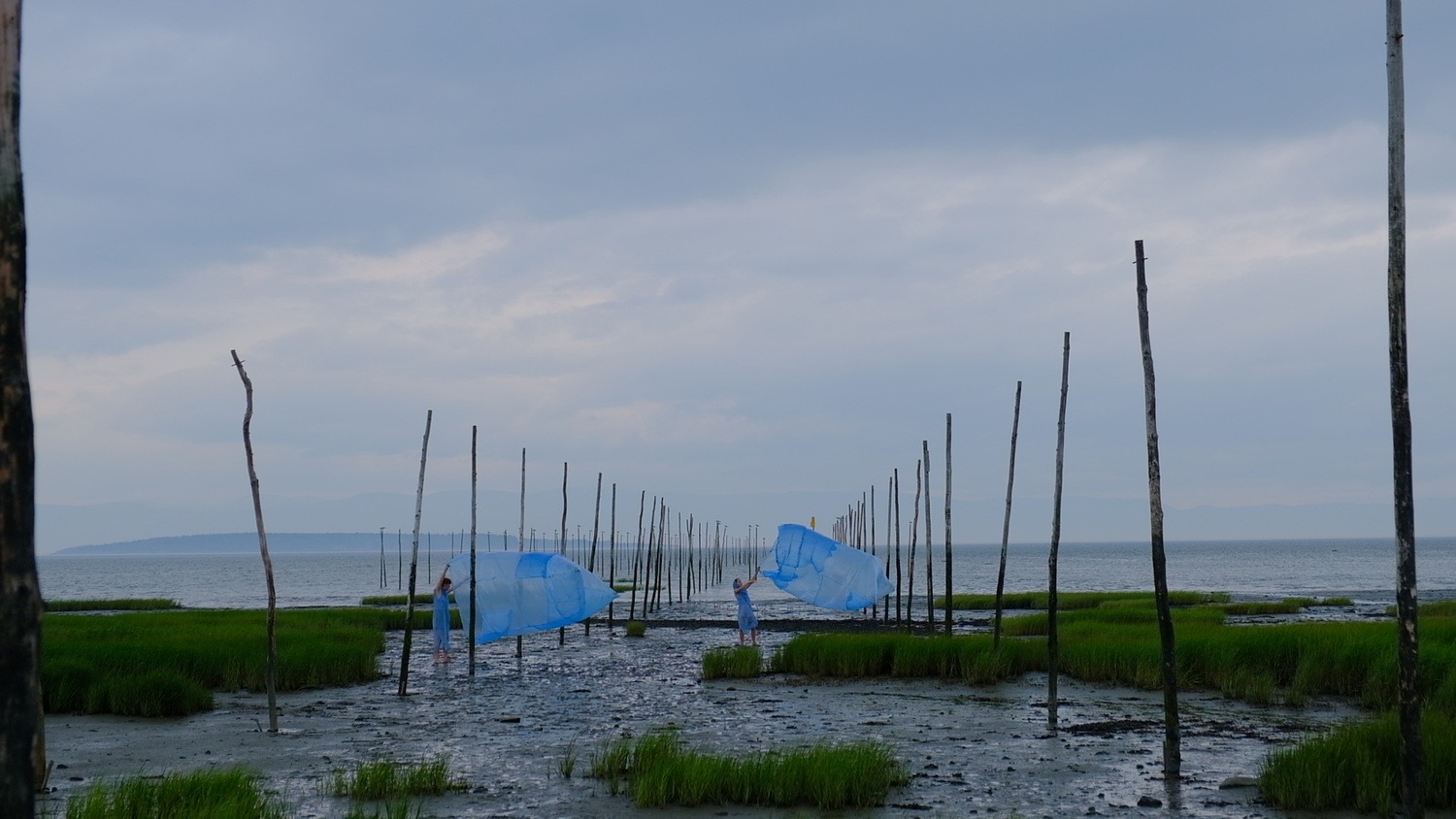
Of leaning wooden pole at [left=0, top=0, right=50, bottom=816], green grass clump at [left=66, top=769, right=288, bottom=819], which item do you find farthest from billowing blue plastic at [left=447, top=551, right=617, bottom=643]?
leaning wooden pole at [left=0, top=0, right=50, bottom=816]

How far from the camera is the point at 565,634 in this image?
27953 millimetres

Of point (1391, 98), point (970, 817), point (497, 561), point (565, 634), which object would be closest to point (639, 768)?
point (970, 817)

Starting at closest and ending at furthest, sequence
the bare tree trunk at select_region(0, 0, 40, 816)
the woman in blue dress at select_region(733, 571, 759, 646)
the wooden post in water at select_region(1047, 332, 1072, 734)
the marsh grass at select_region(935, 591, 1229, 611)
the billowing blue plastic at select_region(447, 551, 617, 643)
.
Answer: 1. the bare tree trunk at select_region(0, 0, 40, 816)
2. the wooden post in water at select_region(1047, 332, 1072, 734)
3. the billowing blue plastic at select_region(447, 551, 617, 643)
4. the woman in blue dress at select_region(733, 571, 759, 646)
5. the marsh grass at select_region(935, 591, 1229, 611)

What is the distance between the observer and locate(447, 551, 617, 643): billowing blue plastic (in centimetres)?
Result: 1923

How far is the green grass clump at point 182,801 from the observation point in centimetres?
689

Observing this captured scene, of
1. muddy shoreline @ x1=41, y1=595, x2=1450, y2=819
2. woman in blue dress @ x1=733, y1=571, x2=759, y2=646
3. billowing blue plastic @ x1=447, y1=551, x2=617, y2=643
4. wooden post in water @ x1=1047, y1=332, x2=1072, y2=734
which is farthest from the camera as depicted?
woman in blue dress @ x1=733, y1=571, x2=759, y2=646

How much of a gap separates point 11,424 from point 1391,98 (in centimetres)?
786

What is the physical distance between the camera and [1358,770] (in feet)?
27.4

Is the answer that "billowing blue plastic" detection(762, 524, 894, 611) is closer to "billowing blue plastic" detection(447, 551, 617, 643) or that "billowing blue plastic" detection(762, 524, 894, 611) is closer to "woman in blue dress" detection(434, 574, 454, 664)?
"billowing blue plastic" detection(447, 551, 617, 643)

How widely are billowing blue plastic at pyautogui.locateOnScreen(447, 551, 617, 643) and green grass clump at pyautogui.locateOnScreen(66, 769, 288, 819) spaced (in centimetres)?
1043

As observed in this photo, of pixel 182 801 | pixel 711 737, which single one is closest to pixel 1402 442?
pixel 711 737

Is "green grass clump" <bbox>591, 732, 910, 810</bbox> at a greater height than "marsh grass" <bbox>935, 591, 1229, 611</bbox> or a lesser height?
greater

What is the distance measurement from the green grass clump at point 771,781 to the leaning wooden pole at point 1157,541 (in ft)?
7.78

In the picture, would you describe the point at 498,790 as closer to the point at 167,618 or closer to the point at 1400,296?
the point at 1400,296
